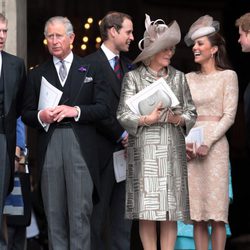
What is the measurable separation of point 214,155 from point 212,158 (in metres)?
0.03

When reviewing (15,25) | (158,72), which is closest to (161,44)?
(158,72)

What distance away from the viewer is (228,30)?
1364cm

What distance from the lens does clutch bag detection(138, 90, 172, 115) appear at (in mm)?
8305

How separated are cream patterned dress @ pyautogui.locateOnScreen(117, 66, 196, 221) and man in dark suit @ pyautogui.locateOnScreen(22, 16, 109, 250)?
33 centimetres

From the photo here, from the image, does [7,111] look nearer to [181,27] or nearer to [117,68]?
[117,68]

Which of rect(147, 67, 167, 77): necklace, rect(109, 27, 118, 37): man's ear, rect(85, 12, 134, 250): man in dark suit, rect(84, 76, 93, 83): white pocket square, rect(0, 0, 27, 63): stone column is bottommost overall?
rect(85, 12, 134, 250): man in dark suit

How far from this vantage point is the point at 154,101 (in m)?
8.31

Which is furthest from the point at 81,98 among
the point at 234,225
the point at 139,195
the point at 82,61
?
the point at 234,225

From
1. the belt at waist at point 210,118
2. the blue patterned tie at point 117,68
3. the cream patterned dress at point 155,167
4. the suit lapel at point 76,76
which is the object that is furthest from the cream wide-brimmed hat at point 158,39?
the belt at waist at point 210,118

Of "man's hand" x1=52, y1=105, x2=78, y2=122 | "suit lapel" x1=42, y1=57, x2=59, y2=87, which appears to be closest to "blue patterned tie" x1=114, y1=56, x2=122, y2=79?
"suit lapel" x1=42, y1=57, x2=59, y2=87

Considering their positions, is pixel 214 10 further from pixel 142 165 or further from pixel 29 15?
pixel 142 165

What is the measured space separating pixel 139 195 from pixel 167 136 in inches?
21.4

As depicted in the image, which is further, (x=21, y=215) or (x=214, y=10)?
(x=214, y=10)

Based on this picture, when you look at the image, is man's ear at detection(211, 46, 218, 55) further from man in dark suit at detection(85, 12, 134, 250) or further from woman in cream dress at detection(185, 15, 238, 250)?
man in dark suit at detection(85, 12, 134, 250)
